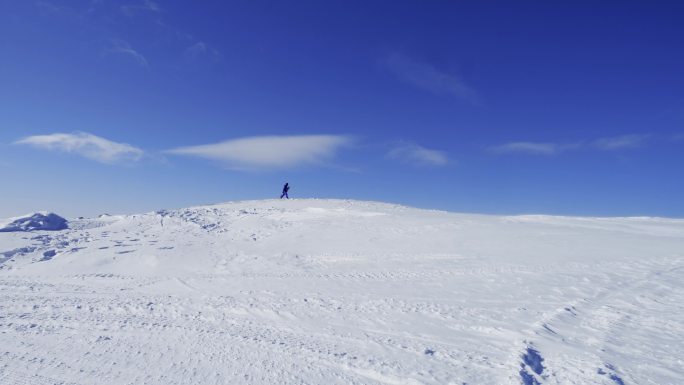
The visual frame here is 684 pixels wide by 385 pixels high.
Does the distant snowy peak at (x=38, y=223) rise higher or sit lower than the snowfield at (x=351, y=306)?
higher

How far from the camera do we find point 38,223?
23891 millimetres

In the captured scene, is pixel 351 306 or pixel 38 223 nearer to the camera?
pixel 351 306

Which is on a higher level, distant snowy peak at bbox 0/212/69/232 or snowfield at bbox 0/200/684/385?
distant snowy peak at bbox 0/212/69/232

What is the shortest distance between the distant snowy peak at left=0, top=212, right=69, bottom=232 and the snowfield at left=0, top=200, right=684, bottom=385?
1.41 m

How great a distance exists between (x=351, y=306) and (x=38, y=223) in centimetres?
2259

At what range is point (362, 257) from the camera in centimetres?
1723

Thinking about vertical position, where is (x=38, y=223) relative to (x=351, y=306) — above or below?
above

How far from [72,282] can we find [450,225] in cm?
1757

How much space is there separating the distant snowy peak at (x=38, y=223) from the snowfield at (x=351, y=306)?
141 cm

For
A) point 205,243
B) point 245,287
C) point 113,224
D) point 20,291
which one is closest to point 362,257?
point 245,287

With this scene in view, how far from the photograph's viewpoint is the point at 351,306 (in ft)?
35.3

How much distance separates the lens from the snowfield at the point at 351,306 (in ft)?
23.2

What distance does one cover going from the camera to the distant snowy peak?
74.6 feet

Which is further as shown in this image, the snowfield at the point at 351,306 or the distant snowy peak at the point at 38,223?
the distant snowy peak at the point at 38,223
